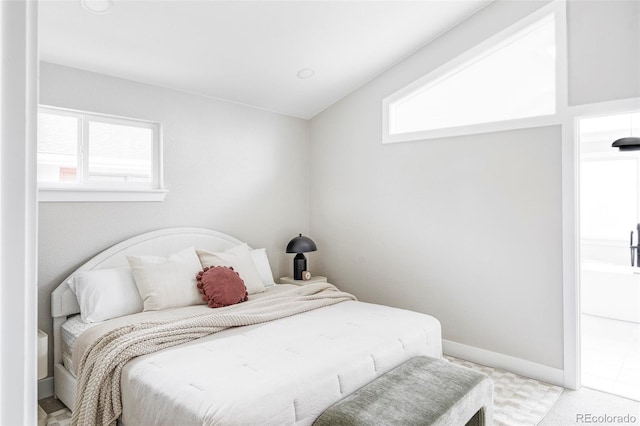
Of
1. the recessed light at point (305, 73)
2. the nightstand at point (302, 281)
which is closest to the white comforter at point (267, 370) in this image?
the nightstand at point (302, 281)

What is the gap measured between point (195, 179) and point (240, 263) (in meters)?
0.93

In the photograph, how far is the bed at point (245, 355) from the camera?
5.56ft

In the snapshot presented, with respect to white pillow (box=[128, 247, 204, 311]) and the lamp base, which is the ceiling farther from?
the lamp base

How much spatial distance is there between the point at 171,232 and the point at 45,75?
1.47m

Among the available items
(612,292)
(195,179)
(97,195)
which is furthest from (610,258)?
(97,195)

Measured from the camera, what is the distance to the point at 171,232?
351 centimetres

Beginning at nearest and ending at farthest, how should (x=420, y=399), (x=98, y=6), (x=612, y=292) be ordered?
1. (x=420, y=399)
2. (x=98, y=6)
3. (x=612, y=292)

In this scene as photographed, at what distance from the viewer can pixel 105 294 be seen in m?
2.79

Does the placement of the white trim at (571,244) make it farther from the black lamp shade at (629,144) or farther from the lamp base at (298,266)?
the lamp base at (298,266)

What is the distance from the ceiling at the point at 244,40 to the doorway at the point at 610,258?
2.01 m

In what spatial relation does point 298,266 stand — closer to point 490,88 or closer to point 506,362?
point 506,362

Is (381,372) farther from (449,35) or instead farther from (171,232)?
(449,35)

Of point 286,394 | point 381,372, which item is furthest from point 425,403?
point 286,394

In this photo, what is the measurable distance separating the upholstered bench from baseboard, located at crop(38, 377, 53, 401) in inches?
85.1
